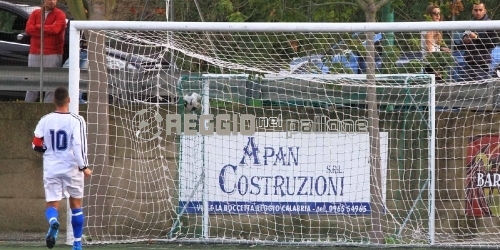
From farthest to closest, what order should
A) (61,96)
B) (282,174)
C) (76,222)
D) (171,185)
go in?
1. (171,185)
2. (282,174)
3. (76,222)
4. (61,96)

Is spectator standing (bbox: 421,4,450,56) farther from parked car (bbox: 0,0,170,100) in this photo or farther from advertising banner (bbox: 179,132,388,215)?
parked car (bbox: 0,0,170,100)

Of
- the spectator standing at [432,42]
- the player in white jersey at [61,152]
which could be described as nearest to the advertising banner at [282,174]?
the spectator standing at [432,42]

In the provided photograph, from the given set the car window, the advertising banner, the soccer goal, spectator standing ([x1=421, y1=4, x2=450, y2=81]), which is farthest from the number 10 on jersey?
the car window

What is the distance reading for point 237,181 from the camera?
11625 mm

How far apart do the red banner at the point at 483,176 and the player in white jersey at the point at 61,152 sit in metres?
4.45

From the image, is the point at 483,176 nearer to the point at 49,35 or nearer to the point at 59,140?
the point at 59,140

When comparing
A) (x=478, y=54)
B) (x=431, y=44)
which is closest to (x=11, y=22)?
(x=431, y=44)

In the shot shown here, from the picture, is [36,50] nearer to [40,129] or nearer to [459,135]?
[40,129]

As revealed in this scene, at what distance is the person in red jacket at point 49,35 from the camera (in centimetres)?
1258

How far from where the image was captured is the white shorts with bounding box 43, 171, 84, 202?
32.6ft

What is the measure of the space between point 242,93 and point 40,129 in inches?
113

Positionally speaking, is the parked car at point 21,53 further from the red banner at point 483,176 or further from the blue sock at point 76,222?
the red banner at point 483,176

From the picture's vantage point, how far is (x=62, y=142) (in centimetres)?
983

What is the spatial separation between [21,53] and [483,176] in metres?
6.26
